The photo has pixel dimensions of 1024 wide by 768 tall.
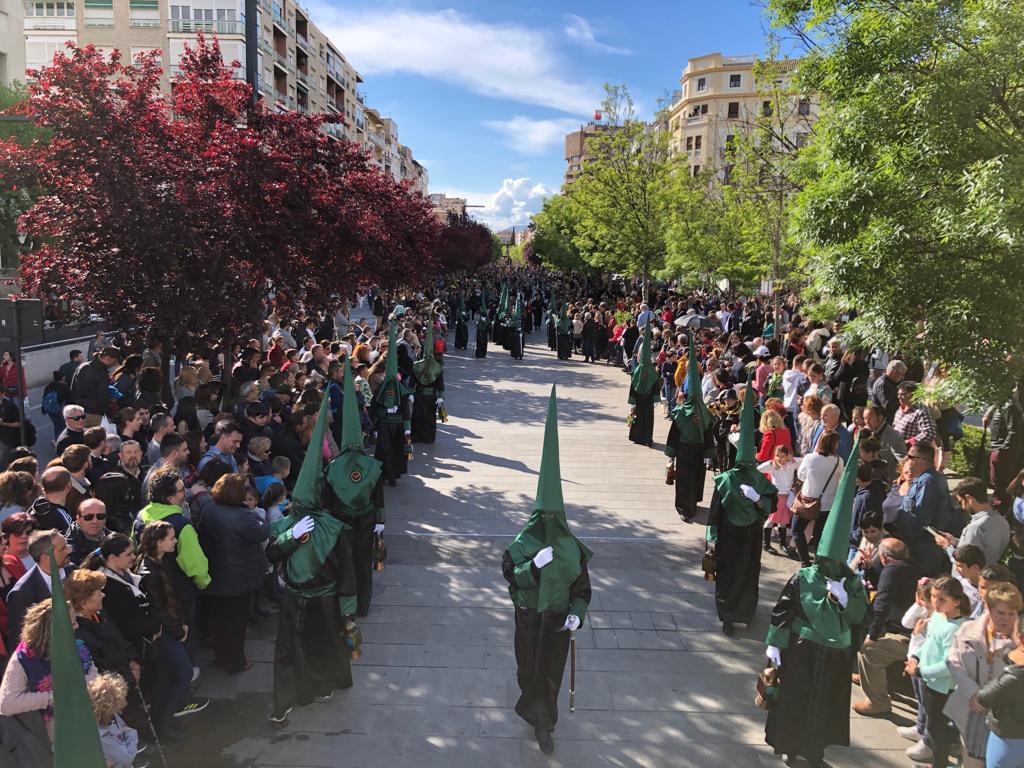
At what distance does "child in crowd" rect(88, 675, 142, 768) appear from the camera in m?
3.91

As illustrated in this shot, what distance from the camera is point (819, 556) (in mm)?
5199

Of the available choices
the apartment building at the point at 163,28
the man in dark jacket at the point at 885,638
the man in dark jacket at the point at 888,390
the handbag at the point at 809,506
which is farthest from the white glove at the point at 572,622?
the apartment building at the point at 163,28

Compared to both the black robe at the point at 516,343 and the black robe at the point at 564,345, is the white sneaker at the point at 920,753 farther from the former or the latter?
the black robe at the point at 564,345

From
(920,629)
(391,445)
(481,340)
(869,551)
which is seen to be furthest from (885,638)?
(481,340)

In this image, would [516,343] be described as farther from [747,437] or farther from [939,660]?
[939,660]

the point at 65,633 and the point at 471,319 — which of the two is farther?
the point at 471,319

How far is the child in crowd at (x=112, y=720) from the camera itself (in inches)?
154

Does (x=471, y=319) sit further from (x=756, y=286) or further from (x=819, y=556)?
(x=819, y=556)

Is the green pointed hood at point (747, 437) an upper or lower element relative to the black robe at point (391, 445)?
upper

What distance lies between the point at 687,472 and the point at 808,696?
489 centimetres

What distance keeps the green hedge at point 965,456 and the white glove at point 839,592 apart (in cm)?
739

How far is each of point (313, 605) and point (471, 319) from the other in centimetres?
2890

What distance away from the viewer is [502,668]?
6.29m

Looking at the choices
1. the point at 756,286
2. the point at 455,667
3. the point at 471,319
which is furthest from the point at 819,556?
the point at 471,319
